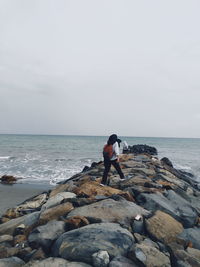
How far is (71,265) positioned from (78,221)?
1032 mm

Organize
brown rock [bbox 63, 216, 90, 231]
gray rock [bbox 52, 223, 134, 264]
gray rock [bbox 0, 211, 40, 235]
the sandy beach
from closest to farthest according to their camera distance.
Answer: gray rock [bbox 52, 223, 134, 264] < brown rock [bbox 63, 216, 90, 231] < gray rock [bbox 0, 211, 40, 235] < the sandy beach

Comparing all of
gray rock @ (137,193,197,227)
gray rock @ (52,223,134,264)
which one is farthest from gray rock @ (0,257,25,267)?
gray rock @ (137,193,197,227)

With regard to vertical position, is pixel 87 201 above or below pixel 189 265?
above

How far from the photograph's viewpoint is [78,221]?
4.58m

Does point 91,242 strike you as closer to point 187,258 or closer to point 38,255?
point 38,255

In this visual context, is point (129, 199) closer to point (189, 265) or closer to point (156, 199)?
point (156, 199)

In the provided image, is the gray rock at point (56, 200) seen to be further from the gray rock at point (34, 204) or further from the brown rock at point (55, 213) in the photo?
the gray rock at point (34, 204)

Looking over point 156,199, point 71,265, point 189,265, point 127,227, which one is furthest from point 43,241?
point 156,199

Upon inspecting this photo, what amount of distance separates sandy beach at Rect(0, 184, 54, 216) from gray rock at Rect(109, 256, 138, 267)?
242 inches

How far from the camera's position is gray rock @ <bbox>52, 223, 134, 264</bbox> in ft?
12.4

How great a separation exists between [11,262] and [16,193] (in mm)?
8487

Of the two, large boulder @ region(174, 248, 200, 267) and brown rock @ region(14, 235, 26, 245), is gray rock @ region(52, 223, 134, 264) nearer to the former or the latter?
large boulder @ region(174, 248, 200, 267)

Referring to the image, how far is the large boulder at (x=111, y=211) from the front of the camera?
4799 millimetres

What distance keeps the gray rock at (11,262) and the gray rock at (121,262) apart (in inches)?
53.2
